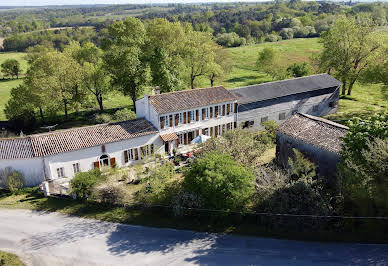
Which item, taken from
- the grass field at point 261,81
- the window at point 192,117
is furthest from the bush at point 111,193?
the grass field at point 261,81

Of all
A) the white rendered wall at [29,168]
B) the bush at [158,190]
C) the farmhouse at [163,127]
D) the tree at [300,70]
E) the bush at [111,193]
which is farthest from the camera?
the tree at [300,70]

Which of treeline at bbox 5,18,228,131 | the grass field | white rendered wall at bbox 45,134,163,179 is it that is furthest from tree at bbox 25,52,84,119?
white rendered wall at bbox 45,134,163,179

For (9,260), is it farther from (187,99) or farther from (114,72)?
(114,72)

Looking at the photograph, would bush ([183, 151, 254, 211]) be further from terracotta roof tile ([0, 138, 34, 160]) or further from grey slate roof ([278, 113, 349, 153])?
terracotta roof tile ([0, 138, 34, 160])

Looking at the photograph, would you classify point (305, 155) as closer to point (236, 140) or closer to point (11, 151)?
point (236, 140)

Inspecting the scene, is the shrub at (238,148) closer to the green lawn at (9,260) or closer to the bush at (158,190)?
the bush at (158,190)

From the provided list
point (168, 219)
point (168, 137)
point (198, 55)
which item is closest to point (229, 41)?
point (198, 55)
